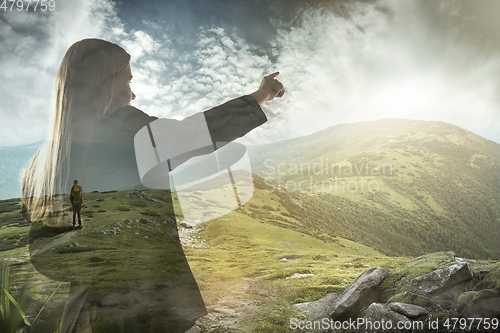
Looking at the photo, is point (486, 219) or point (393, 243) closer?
point (393, 243)

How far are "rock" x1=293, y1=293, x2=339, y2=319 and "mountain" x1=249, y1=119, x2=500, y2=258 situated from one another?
4736 centimetres

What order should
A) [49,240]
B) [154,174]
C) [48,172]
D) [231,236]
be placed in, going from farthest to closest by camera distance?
[231,236]
[49,240]
[48,172]
[154,174]

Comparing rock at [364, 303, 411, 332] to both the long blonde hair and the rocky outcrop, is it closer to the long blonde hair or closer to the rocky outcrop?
the rocky outcrop

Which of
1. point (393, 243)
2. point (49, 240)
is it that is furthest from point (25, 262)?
point (393, 243)

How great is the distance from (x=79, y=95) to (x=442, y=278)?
671 cm

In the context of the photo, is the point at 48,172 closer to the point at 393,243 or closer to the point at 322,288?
the point at 322,288

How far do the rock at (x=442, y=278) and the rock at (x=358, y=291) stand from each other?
0.87 m

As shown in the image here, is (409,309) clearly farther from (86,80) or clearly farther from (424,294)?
(86,80)

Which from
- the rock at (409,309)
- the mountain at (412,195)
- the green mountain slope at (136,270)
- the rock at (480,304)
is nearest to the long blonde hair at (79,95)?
the green mountain slope at (136,270)

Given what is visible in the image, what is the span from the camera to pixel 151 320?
5176mm

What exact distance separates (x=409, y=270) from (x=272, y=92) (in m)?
5.42

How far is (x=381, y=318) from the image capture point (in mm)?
4285

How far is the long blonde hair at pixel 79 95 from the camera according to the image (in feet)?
8.76

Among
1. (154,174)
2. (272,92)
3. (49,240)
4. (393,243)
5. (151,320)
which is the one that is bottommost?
(393,243)
